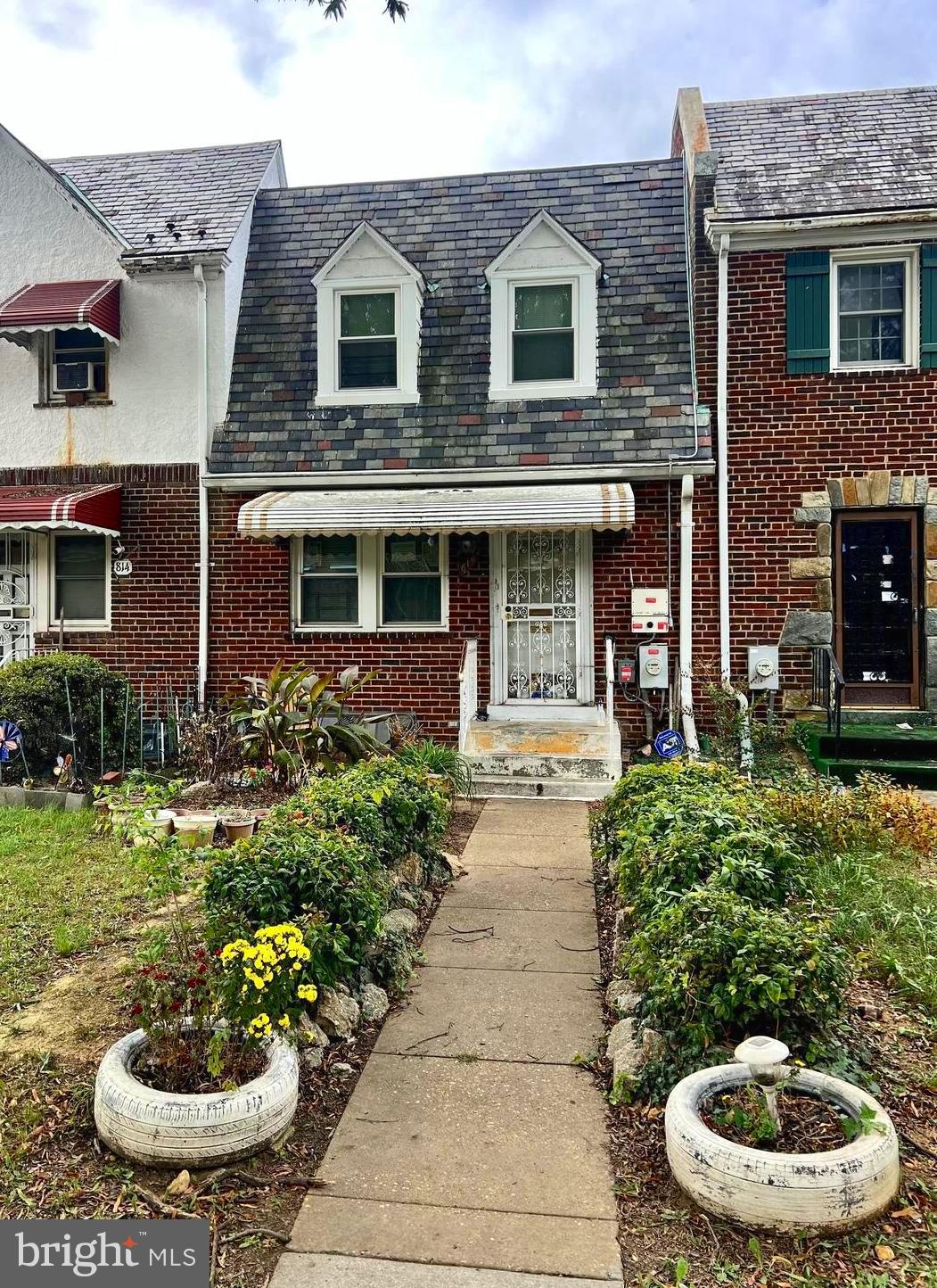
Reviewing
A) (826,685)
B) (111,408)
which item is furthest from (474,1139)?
(111,408)

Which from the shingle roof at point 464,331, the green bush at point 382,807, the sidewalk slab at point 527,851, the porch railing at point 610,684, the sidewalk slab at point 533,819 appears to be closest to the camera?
the green bush at point 382,807

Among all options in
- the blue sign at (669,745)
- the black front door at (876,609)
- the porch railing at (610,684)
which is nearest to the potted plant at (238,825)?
the porch railing at (610,684)

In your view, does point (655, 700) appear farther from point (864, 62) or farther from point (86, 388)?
point (864, 62)

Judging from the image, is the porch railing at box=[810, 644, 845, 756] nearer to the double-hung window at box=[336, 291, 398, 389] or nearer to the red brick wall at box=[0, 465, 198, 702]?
the double-hung window at box=[336, 291, 398, 389]

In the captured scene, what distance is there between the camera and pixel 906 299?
998 cm

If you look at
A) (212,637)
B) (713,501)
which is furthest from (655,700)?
(212,637)

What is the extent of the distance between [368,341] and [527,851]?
7.08m

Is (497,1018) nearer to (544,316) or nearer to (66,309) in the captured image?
(544,316)

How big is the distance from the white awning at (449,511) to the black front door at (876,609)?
2.66 m

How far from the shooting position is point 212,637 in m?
11.1

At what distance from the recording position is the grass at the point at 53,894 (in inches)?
190

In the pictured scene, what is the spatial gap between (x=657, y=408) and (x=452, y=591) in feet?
10.4

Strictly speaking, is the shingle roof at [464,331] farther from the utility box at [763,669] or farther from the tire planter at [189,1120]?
the tire planter at [189,1120]

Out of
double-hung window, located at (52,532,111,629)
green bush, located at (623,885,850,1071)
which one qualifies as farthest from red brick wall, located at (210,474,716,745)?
green bush, located at (623,885,850,1071)
